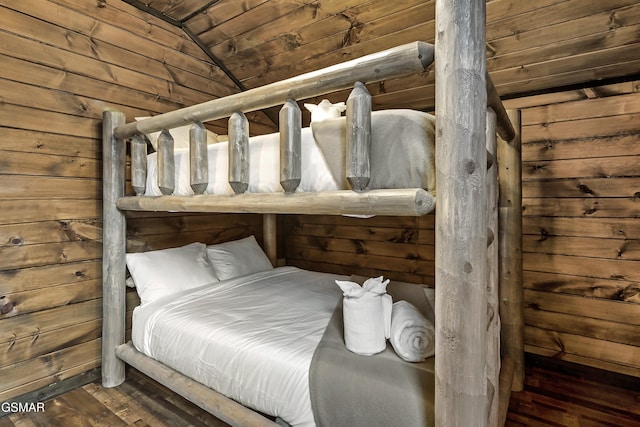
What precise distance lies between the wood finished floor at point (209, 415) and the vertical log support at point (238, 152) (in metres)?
1.16

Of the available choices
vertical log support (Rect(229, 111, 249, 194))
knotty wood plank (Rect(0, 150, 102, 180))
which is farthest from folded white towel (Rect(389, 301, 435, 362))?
knotty wood plank (Rect(0, 150, 102, 180))

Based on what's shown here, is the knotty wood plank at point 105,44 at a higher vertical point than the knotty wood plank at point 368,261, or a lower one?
higher

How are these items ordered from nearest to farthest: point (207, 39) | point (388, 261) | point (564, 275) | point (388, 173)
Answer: point (388, 173), point (564, 275), point (207, 39), point (388, 261)

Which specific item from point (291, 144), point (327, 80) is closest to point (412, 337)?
point (291, 144)

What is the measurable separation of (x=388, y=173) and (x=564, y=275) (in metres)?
1.80

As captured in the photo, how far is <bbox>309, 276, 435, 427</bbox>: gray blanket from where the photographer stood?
104 cm

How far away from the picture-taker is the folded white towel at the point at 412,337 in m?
1.20

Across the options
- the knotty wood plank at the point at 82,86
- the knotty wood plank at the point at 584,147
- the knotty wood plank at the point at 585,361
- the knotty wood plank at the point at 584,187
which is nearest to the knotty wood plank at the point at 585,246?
the knotty wood plank at the point at 584,187

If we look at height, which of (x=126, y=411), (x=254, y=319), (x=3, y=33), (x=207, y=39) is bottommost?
(x=126, y=411)

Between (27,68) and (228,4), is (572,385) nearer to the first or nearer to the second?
(228,4)

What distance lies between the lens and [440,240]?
922 millimetres

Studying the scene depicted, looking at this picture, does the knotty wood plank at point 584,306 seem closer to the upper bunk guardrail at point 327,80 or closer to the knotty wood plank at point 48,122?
the upper bunk guardrail at point 327,80

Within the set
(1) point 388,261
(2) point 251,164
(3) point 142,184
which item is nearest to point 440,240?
(2) point 251,164

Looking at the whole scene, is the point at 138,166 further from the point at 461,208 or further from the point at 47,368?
the point at 461,208
